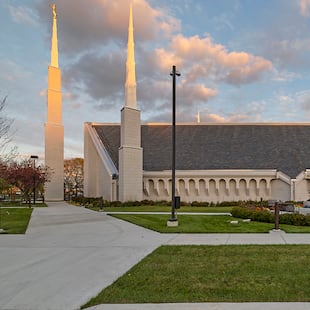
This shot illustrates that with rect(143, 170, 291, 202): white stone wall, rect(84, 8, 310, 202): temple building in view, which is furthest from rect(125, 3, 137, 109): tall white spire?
rect(143, 170, 291, 202): white stone wall

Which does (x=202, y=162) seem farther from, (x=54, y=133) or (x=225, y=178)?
(x=54, y=133)

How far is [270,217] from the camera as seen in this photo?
1845cm

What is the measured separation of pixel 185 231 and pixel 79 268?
7490mm

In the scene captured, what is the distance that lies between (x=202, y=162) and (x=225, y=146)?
4.99 meters

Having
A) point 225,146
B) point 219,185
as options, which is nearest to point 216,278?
point 219,185

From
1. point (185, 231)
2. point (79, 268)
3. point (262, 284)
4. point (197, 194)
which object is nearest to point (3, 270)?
point (79, 268)

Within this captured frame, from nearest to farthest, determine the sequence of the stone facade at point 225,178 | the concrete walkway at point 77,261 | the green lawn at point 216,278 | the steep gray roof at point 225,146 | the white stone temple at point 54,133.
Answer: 1. the concrete walkway at point 77,261
2. the green lawn at point 216,278
3. the stone facade at point 225,178
4. the steep gray roof at point 225,146
5. the white stone temple at point 54,133

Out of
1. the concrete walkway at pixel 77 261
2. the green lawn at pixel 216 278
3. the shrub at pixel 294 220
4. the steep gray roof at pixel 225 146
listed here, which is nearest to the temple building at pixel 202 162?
the steep gray roof at pixel 225 146

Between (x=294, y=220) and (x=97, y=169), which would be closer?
(x=294, y=220)

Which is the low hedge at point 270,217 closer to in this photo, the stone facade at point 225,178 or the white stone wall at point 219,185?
the stone facade at point 225,178

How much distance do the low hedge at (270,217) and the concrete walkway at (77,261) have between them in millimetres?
3461

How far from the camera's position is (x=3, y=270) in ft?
27.6

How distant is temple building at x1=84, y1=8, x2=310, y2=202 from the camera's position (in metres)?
39.9

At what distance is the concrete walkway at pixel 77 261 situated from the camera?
5.87 metres
